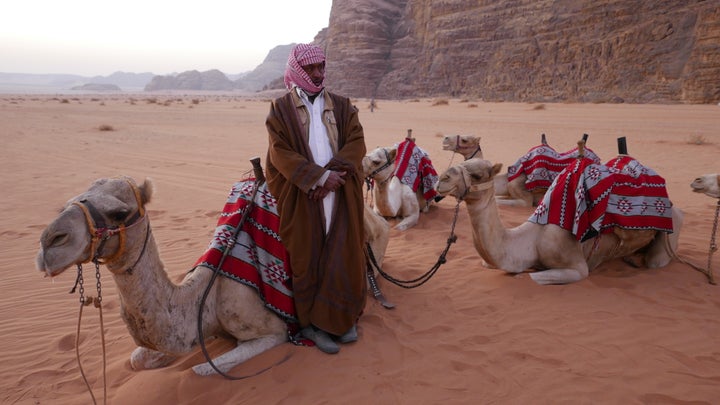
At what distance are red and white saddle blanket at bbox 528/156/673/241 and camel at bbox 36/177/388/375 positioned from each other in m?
2.81

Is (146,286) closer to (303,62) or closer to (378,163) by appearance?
(303,62)

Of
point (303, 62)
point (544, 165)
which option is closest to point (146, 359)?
point (303, 62)

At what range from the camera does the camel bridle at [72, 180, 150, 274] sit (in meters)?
2.16

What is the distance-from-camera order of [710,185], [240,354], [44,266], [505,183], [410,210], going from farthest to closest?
[505,183], [410,210], [710,185], [240,354], [44,266]

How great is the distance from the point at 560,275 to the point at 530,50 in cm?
5126

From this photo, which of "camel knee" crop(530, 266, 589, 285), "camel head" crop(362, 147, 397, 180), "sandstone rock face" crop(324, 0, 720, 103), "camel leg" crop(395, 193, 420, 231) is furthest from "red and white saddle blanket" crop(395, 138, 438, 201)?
"sandstone rock face" crop(324, 0, 720, 103)

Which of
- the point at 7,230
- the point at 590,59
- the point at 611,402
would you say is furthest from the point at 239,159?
the point at 590,59

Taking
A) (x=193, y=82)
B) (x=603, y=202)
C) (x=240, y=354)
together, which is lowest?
(x=240, y=354)

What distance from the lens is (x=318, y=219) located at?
10.8ft

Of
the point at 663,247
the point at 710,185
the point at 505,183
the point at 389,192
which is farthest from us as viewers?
the point at 505,183

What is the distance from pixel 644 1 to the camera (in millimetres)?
41688

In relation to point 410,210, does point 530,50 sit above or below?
above

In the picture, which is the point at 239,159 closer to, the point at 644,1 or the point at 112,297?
the point at 112,297

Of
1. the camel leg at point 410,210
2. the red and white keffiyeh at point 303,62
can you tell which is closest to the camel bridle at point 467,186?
the red and white keffiyeh at point 303,62
